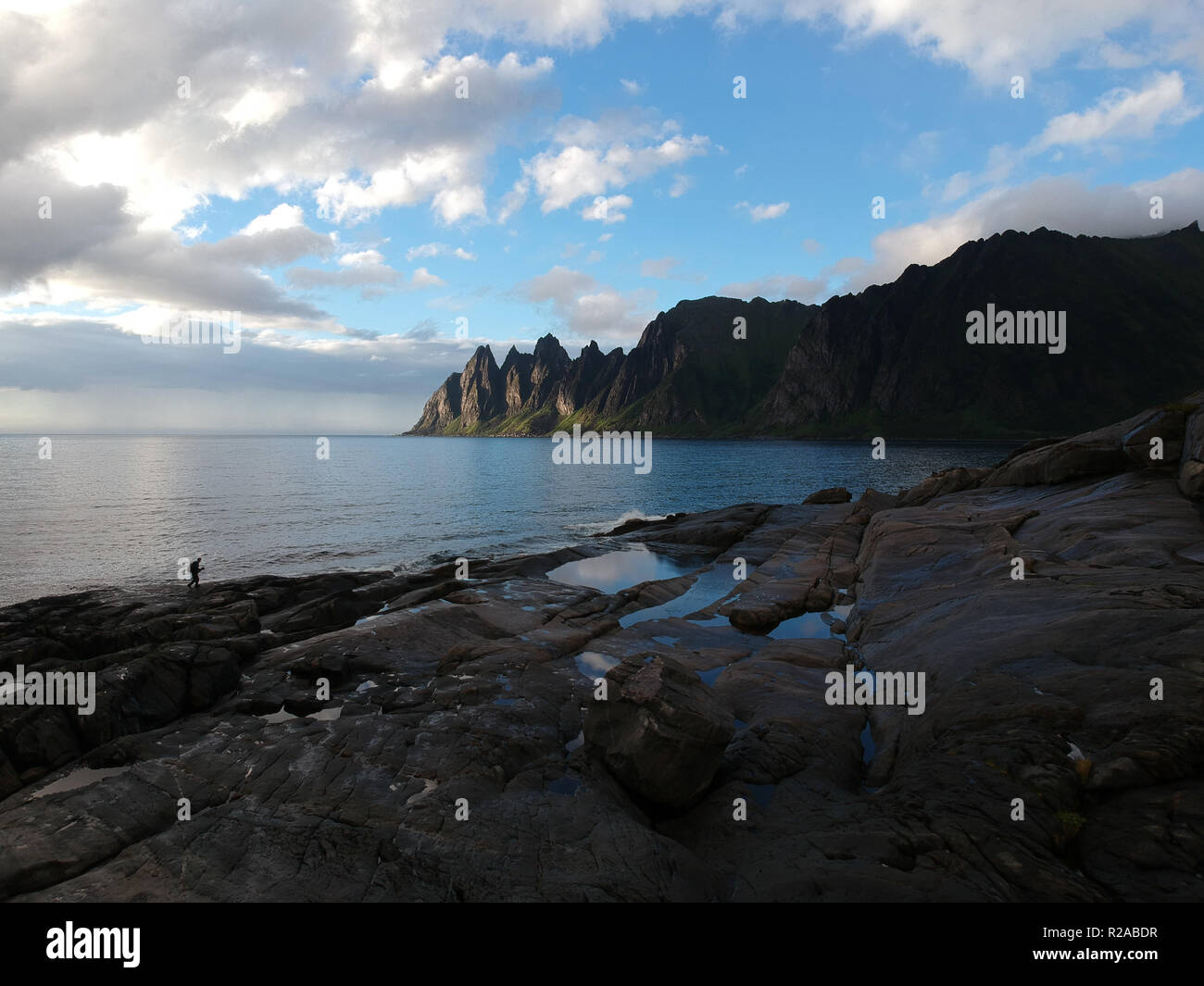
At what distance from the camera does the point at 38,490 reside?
293 feet

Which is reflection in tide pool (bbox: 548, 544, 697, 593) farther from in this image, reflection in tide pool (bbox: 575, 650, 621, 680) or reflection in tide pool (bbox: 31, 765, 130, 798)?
reflection in tide pool (bbox: 31, 765, 130, 798)

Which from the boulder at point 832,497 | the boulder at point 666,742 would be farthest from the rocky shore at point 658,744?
the boulder at point 832,497

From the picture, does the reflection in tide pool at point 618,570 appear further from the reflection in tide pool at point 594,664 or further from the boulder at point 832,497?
the boulder at point 832,497

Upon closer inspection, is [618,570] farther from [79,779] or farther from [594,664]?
[79,779]

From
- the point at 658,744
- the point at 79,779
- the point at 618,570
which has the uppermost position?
the point at 658,744

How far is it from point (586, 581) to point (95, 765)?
2552cm

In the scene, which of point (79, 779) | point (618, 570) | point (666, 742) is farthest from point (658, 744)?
point (618, 570)

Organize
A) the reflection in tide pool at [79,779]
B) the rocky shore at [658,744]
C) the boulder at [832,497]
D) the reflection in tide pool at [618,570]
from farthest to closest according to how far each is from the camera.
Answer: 1. the boulder at [832,497]
2. the reflection in tide pool at [618,570]
3. the reflection in tide pool at [79,779]
4. the rocky shore at [658,744]

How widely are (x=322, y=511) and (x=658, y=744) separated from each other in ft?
234

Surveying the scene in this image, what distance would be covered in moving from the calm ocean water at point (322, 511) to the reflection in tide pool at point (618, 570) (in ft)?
33.0

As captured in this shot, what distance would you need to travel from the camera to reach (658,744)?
492 inches

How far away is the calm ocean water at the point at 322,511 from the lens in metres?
45.0
